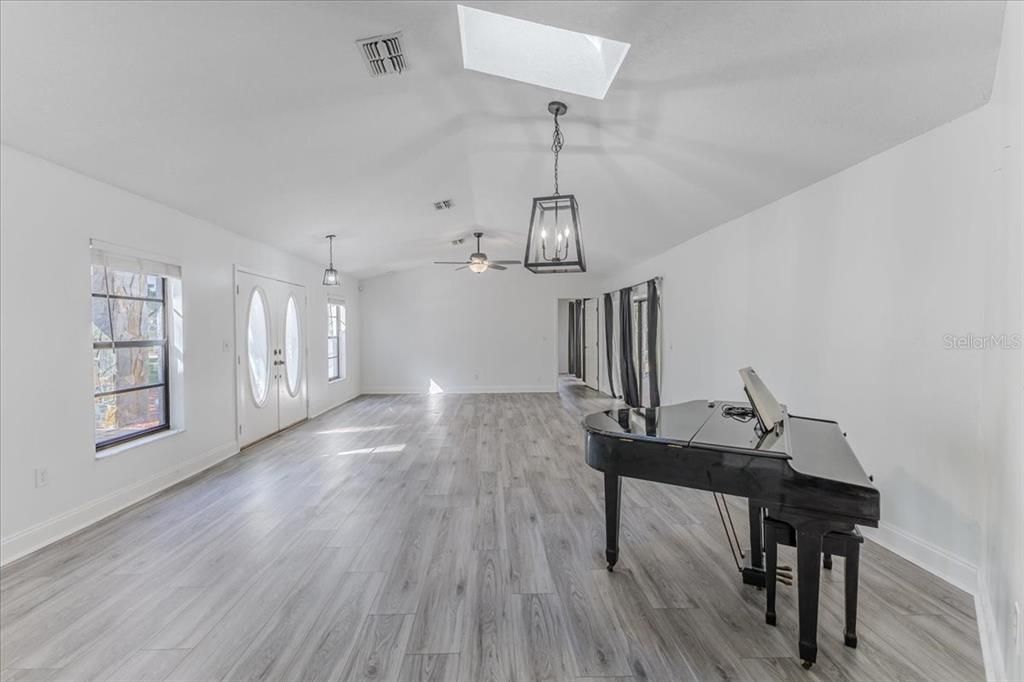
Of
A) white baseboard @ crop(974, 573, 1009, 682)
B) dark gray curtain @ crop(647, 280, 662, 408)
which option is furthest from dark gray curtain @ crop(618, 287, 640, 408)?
white baseboard @ crop(974, 573, 1009, 682)

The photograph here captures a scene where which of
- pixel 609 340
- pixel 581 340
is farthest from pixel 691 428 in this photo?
pixel 581 340

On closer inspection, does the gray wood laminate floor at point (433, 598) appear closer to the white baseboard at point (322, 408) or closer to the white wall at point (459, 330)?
the white baseboard at point (322, 408)

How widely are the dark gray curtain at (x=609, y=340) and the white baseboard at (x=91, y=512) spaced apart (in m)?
6.55

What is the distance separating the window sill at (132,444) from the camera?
3273 mm

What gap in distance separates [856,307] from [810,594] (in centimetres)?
195

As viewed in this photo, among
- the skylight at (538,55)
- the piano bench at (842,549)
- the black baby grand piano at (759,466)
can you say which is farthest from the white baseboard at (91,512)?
the piano bench at (842,549)

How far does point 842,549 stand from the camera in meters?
1.82

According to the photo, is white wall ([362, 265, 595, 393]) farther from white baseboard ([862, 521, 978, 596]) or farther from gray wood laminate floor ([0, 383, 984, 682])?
white baseboard ([862, 521, 978, 596])

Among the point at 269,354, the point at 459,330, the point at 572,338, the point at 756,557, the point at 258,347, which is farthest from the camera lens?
the point at 572,338

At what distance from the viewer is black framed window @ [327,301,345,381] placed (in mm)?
7922

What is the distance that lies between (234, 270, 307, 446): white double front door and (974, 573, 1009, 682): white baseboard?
5.94 meters

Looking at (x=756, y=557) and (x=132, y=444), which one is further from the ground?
(x=132, y=444)

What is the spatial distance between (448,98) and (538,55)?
65 cm

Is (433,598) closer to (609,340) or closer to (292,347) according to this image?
(292,347)
